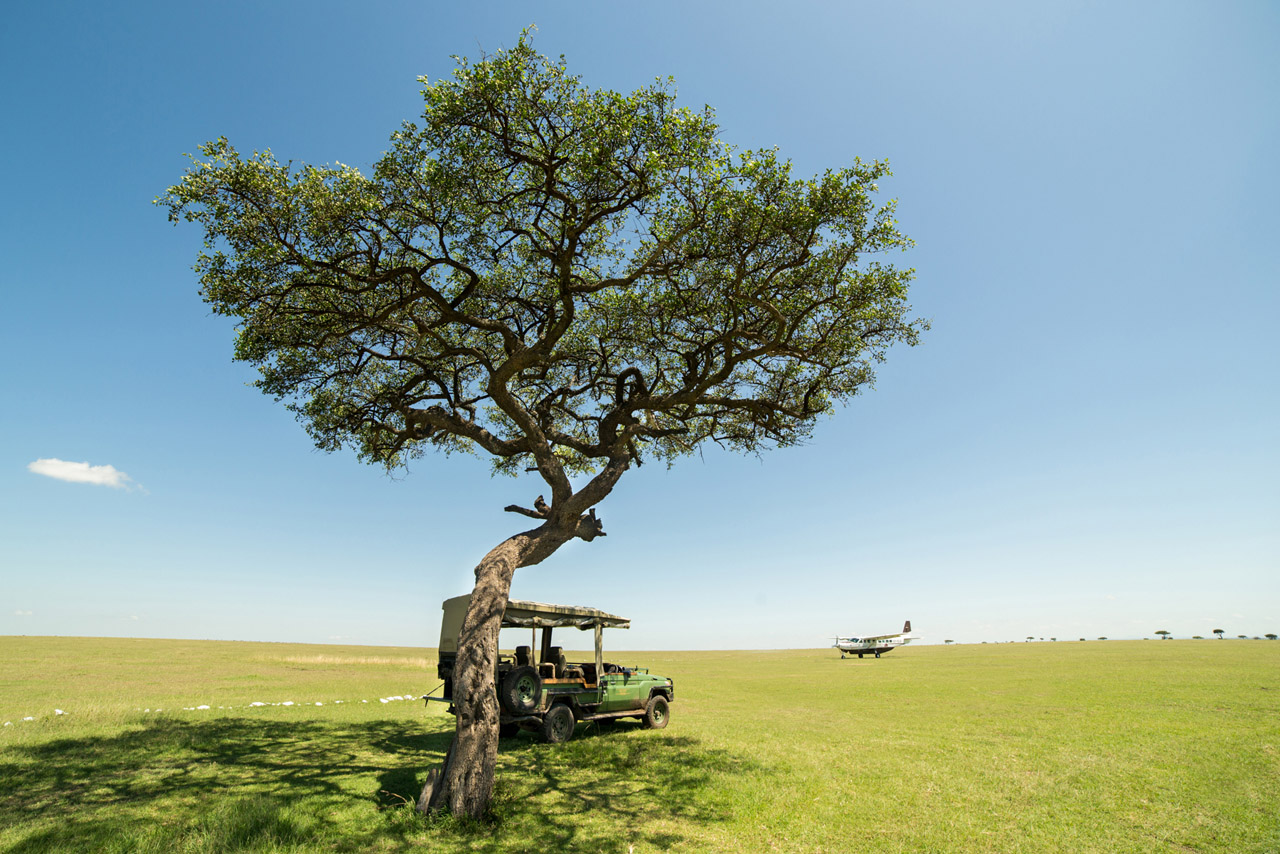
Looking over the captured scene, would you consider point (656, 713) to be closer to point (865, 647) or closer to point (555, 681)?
point (555, 681)

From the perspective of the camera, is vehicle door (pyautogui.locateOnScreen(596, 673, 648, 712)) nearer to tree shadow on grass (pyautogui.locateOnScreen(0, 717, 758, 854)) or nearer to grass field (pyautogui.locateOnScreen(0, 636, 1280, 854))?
grass field (pyautogui.locateOnScreen(0, 636, 1280, 854))

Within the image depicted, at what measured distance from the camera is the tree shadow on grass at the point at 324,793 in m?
Result: 7.62

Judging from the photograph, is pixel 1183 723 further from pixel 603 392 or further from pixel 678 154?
pixel 678 154

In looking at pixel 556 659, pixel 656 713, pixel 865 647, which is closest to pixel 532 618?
pixel 556 659

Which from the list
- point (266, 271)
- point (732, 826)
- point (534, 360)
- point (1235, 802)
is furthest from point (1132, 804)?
point (266, 271)

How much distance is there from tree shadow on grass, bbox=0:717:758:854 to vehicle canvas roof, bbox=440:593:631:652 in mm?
2792

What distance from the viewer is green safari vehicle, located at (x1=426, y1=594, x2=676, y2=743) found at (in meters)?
14.5

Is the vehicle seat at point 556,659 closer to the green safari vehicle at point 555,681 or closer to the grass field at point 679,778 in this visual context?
the green safari vehicle at point 555,681

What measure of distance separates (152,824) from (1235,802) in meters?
17.3

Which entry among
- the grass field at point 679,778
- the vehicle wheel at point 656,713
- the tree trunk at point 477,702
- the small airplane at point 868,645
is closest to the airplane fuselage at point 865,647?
the small airplane at point 868,645

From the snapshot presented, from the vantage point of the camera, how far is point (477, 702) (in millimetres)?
9484

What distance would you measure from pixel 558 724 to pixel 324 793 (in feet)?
21.8

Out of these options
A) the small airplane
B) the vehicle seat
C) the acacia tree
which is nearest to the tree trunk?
the acacia tree

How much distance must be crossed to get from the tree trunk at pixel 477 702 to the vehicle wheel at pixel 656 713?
27.5 feet
